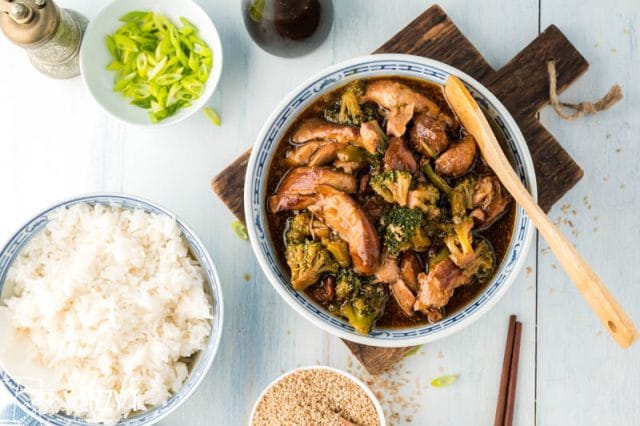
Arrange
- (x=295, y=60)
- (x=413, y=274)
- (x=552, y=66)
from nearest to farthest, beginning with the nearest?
1. (x=413, y=274)
2. (x=552, y=66)
3. (x=295, y=60)

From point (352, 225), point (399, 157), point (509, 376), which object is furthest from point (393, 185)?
point (509, 376)

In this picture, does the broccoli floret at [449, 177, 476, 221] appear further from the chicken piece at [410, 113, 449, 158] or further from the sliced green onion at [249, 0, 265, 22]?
the sliced green onion at [249, 0, 265, 22]

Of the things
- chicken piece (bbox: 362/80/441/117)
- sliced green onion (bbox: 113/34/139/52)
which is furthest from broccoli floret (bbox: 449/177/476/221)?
sliced green onion (bbox: 113/34/139/52)

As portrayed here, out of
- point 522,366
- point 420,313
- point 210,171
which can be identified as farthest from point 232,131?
point 522,366

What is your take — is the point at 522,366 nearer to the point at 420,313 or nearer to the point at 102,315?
the point at 420,313

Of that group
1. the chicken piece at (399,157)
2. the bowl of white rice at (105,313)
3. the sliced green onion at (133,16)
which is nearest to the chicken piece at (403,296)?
the chicken piece at (399,157)

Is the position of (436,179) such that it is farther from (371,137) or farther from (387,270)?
(387,270)
